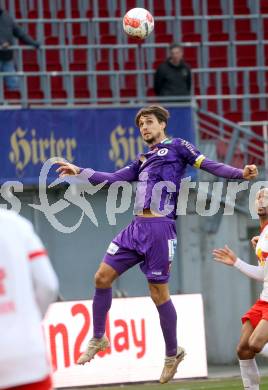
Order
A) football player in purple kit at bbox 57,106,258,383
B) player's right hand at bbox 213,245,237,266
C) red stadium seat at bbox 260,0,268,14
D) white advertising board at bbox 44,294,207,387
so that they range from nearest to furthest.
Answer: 1. player's right hand at bbox 213,245,237,266
2. football player in purple kit at bbox 57,106,258,383
3. white advertising board at bbox 44,294,207,387
4. red stadium seat at bbox 260,0,268,14

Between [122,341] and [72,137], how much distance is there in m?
3.60

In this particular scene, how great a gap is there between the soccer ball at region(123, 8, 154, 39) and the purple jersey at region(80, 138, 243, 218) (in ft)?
6.41

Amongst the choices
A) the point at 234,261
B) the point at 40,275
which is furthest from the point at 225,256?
the point at 40,275

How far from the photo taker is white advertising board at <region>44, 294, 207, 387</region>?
50.1 ft

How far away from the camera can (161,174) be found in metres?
10.9

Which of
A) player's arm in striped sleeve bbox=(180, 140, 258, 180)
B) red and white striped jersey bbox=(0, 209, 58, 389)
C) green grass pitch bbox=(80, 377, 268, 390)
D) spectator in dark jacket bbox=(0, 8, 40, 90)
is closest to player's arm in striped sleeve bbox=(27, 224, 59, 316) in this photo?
red and white striped jersey bbox=(0, 209, 58, 389)

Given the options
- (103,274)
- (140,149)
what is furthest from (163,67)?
(103,274)

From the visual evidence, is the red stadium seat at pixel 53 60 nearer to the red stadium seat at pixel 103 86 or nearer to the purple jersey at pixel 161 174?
the red stadium seat at pixel 103 86

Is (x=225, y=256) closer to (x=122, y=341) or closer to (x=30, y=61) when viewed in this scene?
(x=122, y=341)

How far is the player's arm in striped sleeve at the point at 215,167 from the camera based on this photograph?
10.1 meters

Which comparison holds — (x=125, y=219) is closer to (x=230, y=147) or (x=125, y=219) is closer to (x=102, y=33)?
(x=230, y=147)

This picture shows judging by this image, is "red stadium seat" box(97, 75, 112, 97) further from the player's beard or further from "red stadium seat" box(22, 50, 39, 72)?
the player's beard

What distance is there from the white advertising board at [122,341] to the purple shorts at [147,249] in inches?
176

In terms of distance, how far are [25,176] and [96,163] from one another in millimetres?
1052
